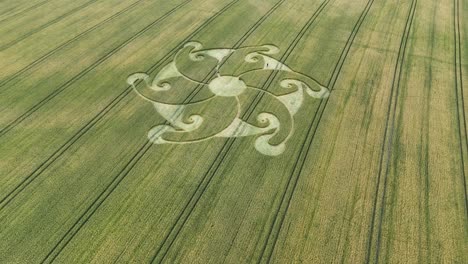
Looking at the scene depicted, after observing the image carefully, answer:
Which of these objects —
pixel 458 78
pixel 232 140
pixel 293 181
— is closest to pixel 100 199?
pixel 232 140

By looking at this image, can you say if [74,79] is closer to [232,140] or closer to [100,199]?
[100,199]

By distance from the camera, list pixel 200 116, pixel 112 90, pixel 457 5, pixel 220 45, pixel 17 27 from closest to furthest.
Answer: pixel 200 116 < pixel 112 90 < pixel 220 45 < pixel 17 27 < pixel 457 5

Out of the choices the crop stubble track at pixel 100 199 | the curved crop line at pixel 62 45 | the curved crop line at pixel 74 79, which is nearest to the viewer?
the crop stubble track at pixel 100 199

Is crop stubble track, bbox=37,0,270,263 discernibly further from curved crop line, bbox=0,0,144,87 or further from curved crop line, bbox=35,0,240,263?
curved crop line, bbox=0,0,144,87

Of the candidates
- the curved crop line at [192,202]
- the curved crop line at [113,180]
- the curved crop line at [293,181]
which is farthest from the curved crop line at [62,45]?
the curved crop line at [293,181]

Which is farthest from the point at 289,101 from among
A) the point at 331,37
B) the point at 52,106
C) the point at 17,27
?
the point at 17,27

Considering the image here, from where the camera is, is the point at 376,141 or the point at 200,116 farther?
the point at 200,116

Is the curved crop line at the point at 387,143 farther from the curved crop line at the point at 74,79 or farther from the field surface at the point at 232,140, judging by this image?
the curved crop line at the point at 74,79

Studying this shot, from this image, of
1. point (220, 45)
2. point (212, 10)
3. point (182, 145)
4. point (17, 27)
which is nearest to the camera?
point (182, 145)

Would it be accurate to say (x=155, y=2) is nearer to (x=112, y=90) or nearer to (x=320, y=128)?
(x=112, y=90)

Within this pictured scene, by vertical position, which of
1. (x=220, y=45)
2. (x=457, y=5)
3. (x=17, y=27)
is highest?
(x=17, y=27)
